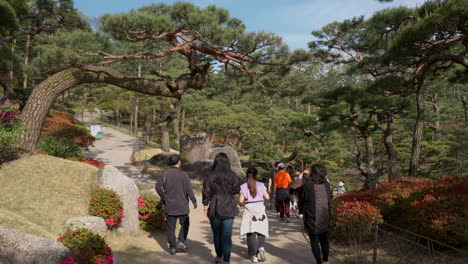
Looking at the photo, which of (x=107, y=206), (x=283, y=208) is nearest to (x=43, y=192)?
(x=107, y=206)

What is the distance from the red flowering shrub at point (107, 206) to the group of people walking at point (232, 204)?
118 cm

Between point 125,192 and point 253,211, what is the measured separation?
275 cm

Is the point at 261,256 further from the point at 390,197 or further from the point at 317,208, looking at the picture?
the point at 390,197

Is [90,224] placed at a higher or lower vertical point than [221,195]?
lower

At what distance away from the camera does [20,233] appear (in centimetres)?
334

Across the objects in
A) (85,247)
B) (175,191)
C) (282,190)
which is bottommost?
(85,247)

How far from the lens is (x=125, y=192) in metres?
5.89

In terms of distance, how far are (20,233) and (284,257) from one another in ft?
11.8

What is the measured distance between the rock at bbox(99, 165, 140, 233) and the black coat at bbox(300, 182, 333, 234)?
10.9 feet

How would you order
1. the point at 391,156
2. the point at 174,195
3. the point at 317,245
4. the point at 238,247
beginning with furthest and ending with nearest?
1. the point at 391,156
2. the point at 238,247
3. the point at 174,195
4. the point at 317,245

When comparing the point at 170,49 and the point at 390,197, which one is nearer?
the point at 390,197

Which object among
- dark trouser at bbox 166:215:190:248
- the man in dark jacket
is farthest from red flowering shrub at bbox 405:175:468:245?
dark trouser at bbox 166:215:190:248

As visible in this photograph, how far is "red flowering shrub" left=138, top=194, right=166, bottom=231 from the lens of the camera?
5965 millimetres

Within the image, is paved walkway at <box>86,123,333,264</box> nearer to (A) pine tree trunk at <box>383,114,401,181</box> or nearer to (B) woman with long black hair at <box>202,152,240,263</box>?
(B) woman with long black hair at <box>202,152,240,263</box>
